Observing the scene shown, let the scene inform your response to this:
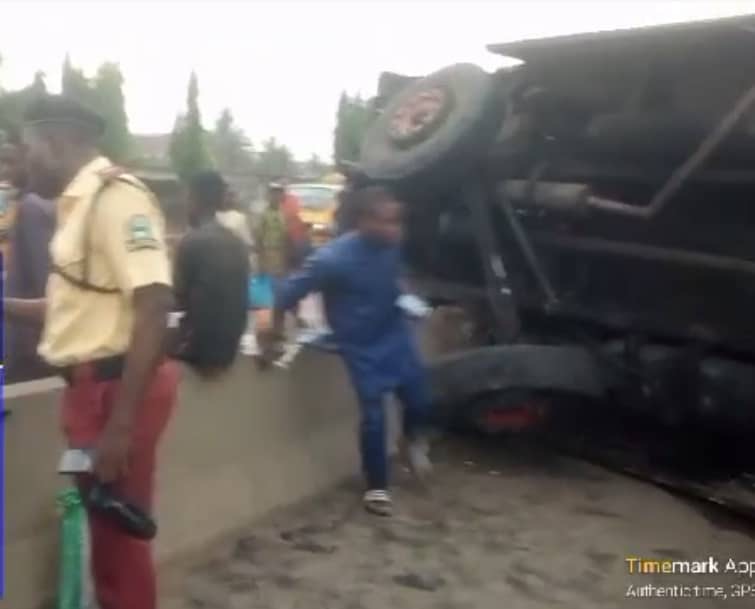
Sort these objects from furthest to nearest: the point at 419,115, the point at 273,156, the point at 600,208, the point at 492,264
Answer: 1. the point at 273,156
2. the point at 419,115
3. the point at 492,264
4. the point at 600,208

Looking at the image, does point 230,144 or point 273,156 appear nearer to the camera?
point 273,156

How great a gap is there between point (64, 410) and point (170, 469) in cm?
135

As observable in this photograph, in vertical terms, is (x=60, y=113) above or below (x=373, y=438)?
above

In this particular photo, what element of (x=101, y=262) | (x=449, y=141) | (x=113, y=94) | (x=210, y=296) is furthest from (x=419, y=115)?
(x=113, y=94)

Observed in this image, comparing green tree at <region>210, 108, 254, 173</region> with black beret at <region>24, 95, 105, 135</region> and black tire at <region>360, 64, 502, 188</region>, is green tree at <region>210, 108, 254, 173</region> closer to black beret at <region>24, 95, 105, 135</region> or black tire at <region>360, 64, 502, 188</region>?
black tire at <region>360, 64, 502, 188</region>

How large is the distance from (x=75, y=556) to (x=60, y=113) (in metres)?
1.16

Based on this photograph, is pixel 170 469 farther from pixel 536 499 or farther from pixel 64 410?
pixel 536 499

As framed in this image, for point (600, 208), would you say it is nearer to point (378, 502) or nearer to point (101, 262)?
point (378, 502)

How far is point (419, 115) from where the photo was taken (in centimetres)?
617

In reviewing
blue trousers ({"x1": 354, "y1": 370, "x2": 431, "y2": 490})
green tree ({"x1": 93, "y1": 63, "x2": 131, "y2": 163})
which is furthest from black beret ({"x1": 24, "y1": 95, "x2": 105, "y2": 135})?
green tree ({"x1": 93, "y1": 63, "x2": 131, "y2": 163})

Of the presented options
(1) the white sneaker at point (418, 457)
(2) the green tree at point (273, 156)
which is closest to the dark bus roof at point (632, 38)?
(1) the white sneaker at point (418, 457)

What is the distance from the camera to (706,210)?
5.48m

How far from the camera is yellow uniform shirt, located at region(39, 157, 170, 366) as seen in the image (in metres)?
2.73

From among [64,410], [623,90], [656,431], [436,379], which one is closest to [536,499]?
[436,379]
